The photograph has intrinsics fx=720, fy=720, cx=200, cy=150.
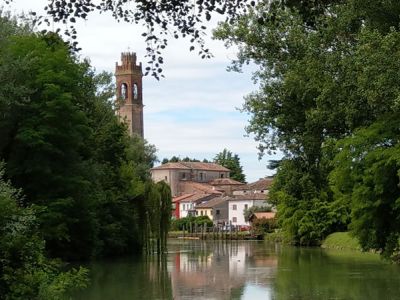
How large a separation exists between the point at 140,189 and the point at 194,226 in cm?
4869

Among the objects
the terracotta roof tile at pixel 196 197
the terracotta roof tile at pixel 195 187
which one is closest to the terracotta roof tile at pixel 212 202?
the terracotta roof tile at pixel 196 197

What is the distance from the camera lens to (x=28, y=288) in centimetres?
950

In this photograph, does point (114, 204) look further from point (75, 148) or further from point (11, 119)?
point (11, 119)

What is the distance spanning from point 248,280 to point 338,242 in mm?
26418

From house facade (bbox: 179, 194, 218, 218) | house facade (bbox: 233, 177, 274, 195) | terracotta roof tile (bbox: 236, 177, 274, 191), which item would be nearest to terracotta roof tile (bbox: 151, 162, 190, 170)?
house facade (bbox: 179, 194, 218, 218)

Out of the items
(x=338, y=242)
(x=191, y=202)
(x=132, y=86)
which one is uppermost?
(x=132, y=86)

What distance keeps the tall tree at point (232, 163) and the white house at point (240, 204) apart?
1789 inches

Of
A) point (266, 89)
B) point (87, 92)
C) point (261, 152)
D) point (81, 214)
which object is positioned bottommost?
point (81, 214)

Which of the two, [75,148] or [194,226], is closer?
[75,148]

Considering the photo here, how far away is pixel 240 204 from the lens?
107062mm

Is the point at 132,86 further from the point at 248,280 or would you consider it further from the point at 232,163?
the point at 248,280

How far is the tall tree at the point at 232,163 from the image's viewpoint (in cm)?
15562

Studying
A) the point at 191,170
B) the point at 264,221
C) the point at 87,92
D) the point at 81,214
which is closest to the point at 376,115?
the point at 81,214

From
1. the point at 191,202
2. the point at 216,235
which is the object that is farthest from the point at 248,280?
the point at 191,202
